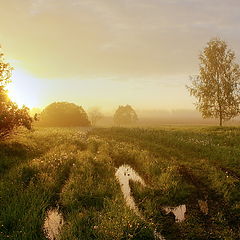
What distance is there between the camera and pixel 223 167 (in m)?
16.5

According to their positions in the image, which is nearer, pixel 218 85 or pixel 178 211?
pixel 178 211

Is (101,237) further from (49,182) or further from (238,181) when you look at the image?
(238,181)

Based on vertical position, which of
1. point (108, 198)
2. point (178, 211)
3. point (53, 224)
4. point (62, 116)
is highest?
point (62, 116)

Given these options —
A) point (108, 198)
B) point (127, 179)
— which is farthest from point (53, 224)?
point (127, 179)

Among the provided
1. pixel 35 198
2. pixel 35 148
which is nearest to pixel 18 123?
pixel 35 148

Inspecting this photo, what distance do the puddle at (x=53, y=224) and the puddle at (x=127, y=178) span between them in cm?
250

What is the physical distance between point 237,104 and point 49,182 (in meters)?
39.6

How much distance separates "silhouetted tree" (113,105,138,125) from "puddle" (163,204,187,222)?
101 m

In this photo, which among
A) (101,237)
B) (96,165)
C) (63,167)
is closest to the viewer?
(101,237)

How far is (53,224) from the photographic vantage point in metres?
8.58

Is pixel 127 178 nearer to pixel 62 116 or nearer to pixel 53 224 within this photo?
pixel 53 224

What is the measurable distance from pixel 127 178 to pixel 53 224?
618cm

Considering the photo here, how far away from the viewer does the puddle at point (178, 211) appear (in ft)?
30.3

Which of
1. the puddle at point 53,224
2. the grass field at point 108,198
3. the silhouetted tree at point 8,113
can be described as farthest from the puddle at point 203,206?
the silhouetted tree at point 8,113
